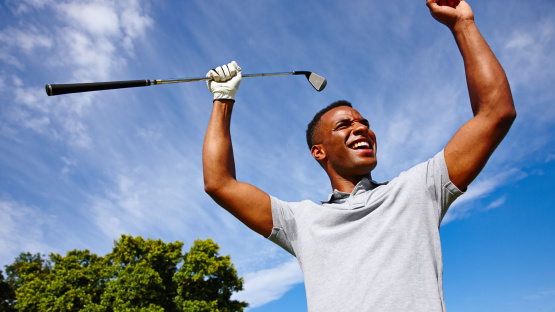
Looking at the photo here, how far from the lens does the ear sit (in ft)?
11.6

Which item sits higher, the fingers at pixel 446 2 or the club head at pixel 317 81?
the club head at pixel 317 81

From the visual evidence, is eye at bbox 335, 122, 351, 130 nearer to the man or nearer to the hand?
the man

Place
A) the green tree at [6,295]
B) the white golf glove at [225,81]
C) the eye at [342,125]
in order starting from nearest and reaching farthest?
the white golf glove at [225,81]
the eye at [342,125]
the green tree at [6,295]

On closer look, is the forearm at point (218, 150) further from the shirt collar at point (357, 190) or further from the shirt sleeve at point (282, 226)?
the shirt collar at point (357, 190)

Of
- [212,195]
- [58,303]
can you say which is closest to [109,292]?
[58,303]

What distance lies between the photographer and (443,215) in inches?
106

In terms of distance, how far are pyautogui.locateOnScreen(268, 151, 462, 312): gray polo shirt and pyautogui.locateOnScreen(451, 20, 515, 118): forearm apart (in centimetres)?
42

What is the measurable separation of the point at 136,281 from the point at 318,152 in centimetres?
2566

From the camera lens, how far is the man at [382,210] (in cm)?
232

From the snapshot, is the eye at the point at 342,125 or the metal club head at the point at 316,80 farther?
the metal club head at the point at 316,80

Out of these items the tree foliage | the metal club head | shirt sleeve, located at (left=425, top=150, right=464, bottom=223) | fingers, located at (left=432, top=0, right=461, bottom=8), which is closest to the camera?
shirt sleeve, located at (left=425, top=150, right=464, bottom=223)

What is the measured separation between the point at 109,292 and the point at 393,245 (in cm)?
2824

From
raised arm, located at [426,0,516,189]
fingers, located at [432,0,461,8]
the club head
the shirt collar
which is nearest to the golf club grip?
the shirt collar

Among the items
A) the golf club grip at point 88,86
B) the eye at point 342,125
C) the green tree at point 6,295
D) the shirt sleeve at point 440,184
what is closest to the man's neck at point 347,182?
the eye at point 342,125
